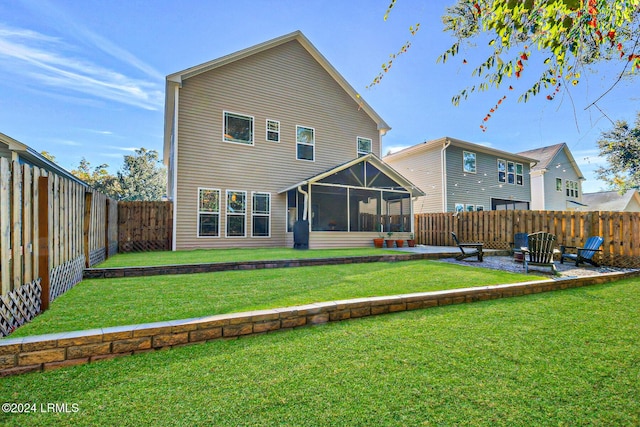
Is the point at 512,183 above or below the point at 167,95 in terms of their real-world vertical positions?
below

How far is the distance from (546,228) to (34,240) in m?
13.0

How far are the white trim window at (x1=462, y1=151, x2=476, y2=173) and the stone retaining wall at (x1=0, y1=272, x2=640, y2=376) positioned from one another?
16.4 metres

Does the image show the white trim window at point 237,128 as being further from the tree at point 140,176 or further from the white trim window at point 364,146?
the tree at point 140,176

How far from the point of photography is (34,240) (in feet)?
10.1

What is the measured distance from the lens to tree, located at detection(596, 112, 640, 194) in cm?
1902

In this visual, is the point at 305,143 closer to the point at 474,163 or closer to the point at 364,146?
the point at 364,146

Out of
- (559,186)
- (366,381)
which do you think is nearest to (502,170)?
(559,186)

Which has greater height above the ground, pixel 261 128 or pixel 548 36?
pixel 261 128

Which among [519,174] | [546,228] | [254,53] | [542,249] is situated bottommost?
[542,249]

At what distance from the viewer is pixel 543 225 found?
1006 cm

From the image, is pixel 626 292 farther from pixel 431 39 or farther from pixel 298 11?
pixel 298 11

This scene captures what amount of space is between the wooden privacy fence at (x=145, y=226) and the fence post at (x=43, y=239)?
27.7 ft

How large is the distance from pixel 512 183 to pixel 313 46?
54.1ft

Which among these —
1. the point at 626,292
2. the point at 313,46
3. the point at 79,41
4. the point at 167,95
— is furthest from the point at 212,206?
the point at 626,292
